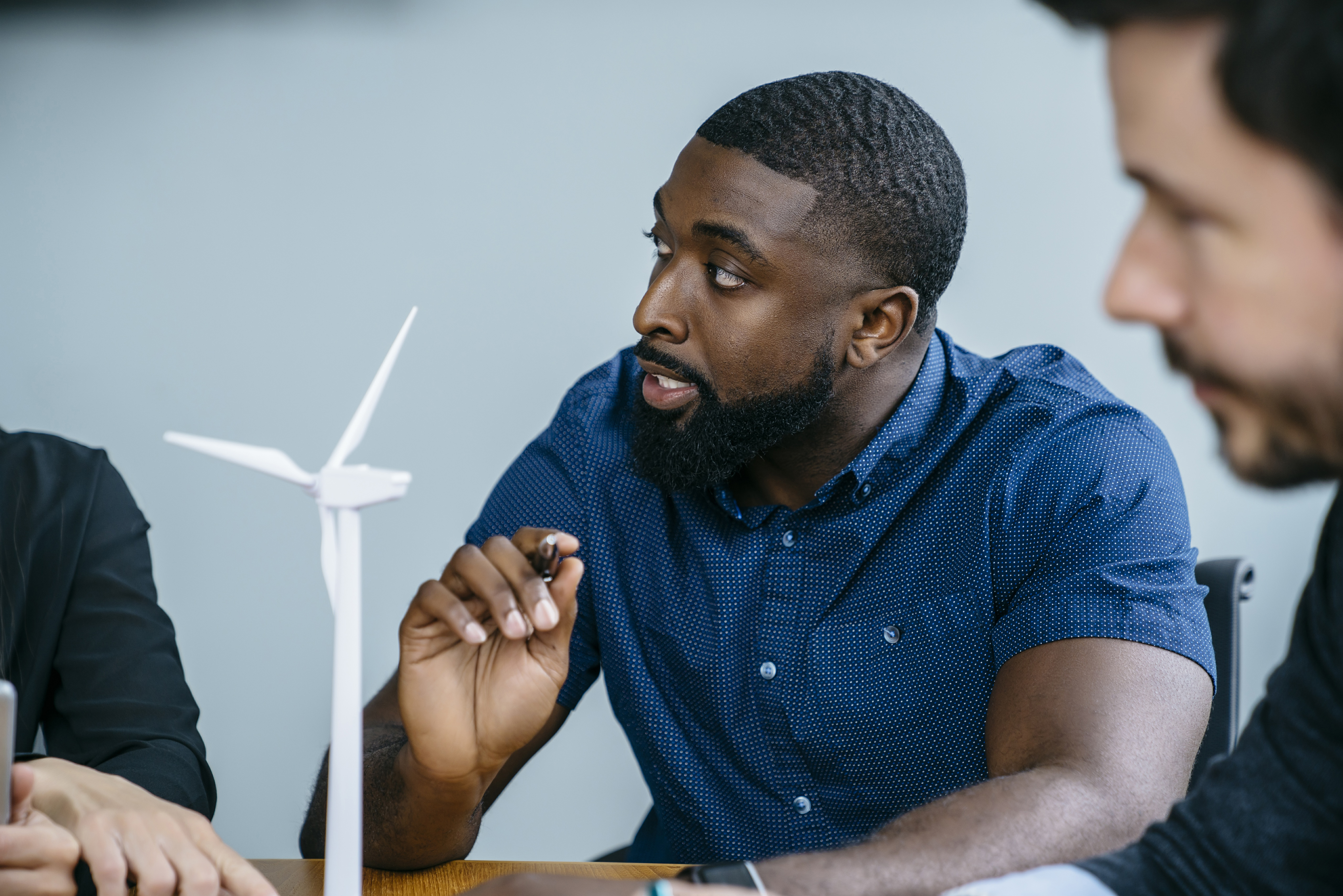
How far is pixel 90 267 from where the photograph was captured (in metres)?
3.09

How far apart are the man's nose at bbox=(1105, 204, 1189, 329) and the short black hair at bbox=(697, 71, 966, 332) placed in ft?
2.85

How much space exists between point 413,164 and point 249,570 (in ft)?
3.93

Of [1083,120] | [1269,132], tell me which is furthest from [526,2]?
[1269,132]

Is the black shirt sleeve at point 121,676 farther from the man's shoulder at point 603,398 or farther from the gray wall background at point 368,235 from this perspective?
the gray wall background at point 368,235

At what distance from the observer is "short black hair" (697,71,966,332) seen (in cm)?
193

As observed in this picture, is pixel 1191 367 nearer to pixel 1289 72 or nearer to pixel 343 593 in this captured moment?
pixel 1289 72

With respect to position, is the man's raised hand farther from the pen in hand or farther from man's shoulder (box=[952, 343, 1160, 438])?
man's shoulder (box=[952, 343, 1160, 438])

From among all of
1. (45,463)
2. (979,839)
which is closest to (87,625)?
(45,463)

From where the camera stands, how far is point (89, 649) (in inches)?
72.0

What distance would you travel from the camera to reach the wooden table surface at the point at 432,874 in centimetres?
147

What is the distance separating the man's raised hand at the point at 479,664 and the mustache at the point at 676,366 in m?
0.54

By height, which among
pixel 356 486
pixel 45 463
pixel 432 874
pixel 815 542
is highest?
pixel 356 486

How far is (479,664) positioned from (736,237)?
2.63 feet

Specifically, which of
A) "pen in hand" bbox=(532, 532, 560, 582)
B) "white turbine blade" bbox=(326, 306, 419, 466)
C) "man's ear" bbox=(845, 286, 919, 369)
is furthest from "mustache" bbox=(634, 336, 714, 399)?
"white turbine blade" bbox=(326, 306, 419, 466)
